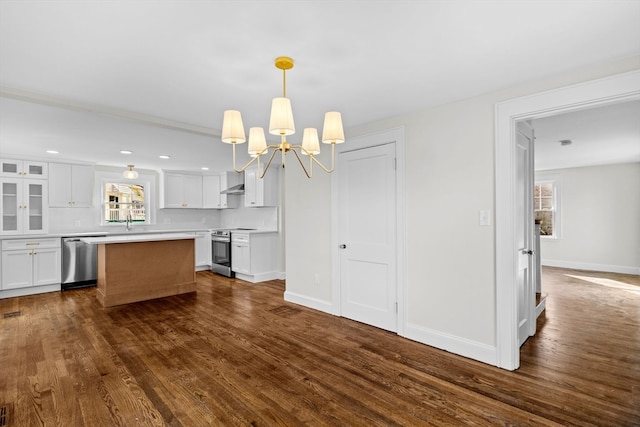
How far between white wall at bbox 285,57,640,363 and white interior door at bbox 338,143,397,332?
0.23m

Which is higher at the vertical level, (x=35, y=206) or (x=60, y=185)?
(x=60, y=185)

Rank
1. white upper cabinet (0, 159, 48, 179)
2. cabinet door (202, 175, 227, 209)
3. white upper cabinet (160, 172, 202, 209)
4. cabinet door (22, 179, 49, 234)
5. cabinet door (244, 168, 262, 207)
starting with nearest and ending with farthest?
white upper cabinet (0, 159, 48, 179) < cabinet door (22, 179, 49, 234) < cabinet door (244, 168, 262, 207) < white upper cabinet (160, 172, 202, 209) < cabinet door (202, 175, 227, 209)

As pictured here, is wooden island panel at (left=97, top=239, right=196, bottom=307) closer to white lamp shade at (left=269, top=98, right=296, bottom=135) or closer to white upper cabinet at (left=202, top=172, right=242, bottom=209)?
white upper cabinet at (left=202, top=172, right=242, bottom=209)

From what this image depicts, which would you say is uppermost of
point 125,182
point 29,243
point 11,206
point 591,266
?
point 125,182

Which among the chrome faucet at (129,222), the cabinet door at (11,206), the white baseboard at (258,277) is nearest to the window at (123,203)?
the chrome faucet at (129,222)

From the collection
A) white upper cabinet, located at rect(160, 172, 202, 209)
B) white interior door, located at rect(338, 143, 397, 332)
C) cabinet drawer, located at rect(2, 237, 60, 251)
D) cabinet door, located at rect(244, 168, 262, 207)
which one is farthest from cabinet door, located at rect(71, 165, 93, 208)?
white interior door, located at rect(338, 143, 397, 332)

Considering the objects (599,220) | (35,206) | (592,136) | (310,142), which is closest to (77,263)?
(35,206)

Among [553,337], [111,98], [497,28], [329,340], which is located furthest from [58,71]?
[553,337]

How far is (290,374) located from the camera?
2570mm

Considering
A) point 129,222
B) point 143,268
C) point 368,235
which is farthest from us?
point 129,222

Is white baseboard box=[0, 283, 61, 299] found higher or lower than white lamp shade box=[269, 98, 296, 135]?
lower

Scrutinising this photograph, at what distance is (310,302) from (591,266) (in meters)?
6.77

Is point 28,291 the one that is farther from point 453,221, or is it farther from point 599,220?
point 599,220

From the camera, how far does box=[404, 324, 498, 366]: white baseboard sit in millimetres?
2750
